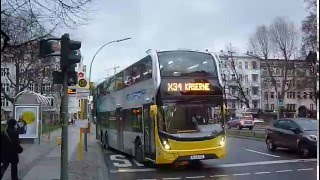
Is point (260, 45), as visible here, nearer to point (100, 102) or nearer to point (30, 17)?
point (100, 102)

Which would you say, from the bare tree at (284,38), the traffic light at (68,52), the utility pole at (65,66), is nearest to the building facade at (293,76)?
the bare tree at (284,38)

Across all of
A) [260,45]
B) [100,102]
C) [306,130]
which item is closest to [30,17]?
[306,130]

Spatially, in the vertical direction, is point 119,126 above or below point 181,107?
below

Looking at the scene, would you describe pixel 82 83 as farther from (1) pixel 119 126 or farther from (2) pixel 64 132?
(2) pixel 64 132

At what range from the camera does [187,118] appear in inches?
592

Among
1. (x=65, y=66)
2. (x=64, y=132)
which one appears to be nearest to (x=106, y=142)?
(x=64, y=132)

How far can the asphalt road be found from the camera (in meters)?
13.7

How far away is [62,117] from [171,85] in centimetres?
430

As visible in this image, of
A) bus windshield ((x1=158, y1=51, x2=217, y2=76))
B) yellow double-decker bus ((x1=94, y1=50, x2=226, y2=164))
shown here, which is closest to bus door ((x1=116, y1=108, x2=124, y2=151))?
yellow double-decker bus ((x1=94, y1=50, x2=226, y2=164))

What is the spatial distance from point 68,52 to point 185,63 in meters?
5.14

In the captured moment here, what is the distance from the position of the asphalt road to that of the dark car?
0.48 meters

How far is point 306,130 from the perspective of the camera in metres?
Answer: 18.5

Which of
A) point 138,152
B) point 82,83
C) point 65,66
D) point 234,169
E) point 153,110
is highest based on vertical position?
point 82,83

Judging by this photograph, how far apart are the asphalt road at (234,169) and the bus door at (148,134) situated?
1.93 ft
